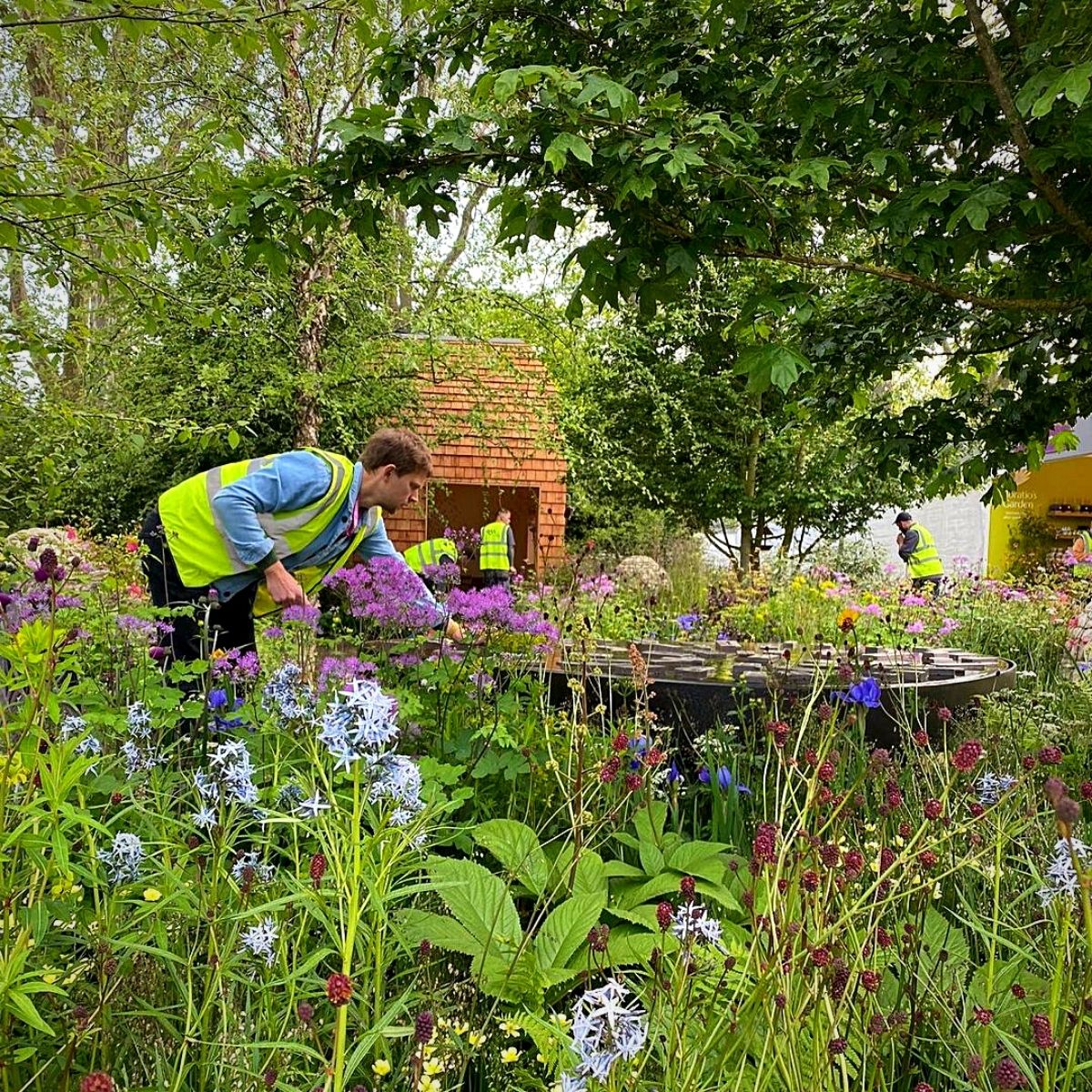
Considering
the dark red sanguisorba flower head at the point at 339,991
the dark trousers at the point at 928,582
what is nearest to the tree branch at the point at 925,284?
the dark red sanguisorba flower head at the point at 339,991

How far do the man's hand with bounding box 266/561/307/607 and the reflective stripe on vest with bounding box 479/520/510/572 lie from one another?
345 inches

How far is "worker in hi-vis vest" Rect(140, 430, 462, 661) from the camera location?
356 centimetres

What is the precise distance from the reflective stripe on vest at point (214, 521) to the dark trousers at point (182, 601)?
69mm

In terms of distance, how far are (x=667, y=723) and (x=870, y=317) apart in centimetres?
172

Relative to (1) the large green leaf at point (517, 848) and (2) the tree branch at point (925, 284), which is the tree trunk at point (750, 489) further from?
(1) the large green leaf at point (517, 848)

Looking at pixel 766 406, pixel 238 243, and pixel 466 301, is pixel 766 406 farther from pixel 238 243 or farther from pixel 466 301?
pixel 238 243

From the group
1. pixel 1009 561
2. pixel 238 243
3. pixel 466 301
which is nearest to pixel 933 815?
pixel 238 243

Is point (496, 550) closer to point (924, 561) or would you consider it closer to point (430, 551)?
point (430, 551)

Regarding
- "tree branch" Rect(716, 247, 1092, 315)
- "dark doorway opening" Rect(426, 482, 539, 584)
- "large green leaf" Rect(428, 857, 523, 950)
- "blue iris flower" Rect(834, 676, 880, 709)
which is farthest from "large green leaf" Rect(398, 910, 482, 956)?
"dark doorway opening" Rect(426, 482, 539, 584)

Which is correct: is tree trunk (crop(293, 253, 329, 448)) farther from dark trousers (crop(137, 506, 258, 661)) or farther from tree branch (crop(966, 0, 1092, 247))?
tree branch (crop(966, 0, 1092, 247))

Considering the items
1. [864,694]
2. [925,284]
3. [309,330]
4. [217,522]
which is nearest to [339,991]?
[864,694]

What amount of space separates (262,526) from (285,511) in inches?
4.4

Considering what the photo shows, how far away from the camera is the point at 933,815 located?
1346 mm

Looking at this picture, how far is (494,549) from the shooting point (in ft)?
41.6
